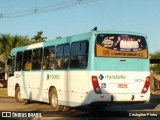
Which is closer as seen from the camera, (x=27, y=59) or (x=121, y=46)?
(x=121, y=46)

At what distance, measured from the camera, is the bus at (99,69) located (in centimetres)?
1598

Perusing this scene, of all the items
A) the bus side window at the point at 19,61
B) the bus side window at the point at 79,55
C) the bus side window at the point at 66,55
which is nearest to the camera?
the bus side window at the point at 79,55

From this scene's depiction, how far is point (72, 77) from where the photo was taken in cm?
1706

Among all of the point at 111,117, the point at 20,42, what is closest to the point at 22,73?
the point at 111,117

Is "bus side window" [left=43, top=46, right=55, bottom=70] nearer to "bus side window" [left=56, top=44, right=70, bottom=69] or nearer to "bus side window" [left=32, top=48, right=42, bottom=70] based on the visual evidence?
"bus side window" [left=56, top=44, right=70, bottom=69]

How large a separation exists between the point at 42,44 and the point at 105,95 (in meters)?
5.19

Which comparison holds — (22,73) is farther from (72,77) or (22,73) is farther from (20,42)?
(20,42)

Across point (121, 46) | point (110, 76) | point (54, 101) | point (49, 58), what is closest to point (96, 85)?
point (110, 76)

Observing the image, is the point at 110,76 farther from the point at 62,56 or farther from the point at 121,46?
the point at 62,56

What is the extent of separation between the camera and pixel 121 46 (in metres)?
16.5

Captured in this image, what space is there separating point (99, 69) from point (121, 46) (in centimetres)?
127

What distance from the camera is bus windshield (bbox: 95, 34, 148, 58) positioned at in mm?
16147

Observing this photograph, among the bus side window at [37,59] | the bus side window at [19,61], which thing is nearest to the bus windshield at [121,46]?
the bus side window at [37,59]

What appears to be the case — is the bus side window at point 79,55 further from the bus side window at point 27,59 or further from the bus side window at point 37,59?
the bus side window at point 27,59
